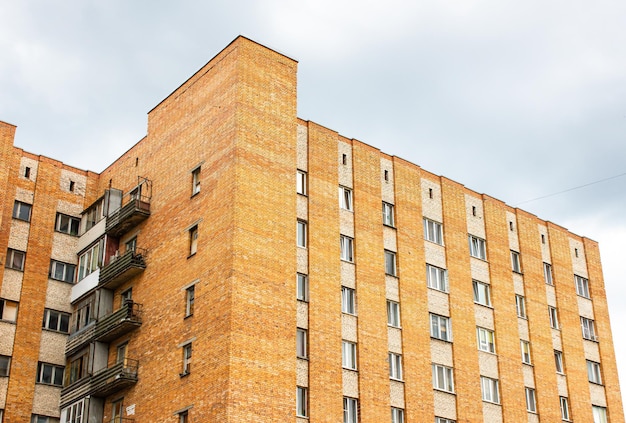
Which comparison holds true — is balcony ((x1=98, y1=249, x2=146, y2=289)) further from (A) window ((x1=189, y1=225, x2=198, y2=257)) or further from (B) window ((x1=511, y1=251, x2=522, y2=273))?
(B) window ((x1=511, y1=251, x2=522, y2=273))

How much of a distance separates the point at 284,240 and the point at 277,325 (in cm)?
431

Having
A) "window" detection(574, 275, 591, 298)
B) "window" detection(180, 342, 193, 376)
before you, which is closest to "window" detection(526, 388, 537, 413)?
"window" detection(574, 275, 591, 298)

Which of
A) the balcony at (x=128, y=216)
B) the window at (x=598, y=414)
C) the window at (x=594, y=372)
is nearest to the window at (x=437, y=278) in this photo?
the window at (x=594, y=372)

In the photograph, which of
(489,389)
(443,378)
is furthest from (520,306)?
(443,378)

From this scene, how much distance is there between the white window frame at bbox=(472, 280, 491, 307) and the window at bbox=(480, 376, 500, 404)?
448 centimetres

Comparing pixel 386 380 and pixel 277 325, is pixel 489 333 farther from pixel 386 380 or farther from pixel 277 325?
pixel 277 325

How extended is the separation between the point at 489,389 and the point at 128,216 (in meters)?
21.6

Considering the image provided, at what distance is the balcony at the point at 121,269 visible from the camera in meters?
47.1

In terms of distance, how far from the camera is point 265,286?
41625mm

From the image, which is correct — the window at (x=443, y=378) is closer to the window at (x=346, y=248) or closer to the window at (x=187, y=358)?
the window at (x=346, y=248)

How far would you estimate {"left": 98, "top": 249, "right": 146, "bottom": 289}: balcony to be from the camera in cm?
4705

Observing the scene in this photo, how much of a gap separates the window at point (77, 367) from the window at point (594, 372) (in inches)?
1174

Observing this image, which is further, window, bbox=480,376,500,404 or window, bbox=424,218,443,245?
window, bbox=424,218,443,245

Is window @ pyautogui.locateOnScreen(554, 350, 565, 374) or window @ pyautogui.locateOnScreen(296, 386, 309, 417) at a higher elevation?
window @ pyautogui.locateOnScreen(554, 350, 565, 374)
